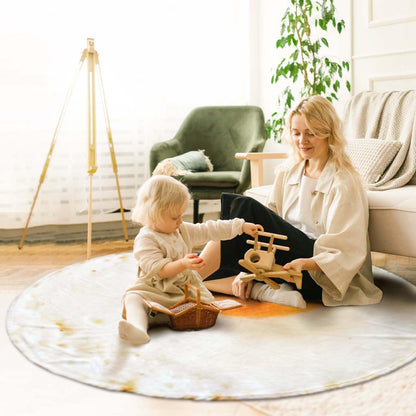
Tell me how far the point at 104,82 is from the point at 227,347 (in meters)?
2.60

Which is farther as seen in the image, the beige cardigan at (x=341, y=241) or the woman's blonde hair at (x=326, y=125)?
the woman's blonde hair at (x=326, y=125)

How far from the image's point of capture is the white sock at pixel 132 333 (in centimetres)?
183

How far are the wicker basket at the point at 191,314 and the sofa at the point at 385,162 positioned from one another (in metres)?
0.81

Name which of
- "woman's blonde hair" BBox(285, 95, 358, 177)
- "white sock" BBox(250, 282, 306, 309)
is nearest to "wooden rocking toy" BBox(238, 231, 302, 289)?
"white sock" BBox(250, 282, 306, 309)

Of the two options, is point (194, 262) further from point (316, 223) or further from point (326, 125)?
point (326, 125)

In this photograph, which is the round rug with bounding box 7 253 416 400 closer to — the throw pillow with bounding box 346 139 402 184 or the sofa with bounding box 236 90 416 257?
the sofa with bounding box 236 90 416 257

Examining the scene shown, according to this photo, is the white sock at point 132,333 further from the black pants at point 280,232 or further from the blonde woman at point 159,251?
the black pants at point 280,232

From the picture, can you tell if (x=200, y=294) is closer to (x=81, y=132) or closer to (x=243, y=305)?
(x=243, y=305)

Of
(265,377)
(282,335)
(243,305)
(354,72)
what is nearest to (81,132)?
(354,72)

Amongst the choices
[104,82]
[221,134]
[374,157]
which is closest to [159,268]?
[374,157]

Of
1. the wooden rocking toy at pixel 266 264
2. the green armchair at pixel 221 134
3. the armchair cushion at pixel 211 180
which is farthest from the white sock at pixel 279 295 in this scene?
the green armchair at pixel 221 134

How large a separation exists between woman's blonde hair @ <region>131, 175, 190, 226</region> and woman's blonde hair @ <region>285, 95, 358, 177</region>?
0.63 metres

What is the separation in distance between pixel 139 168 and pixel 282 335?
2394mm

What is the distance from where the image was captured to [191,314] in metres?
1.96
